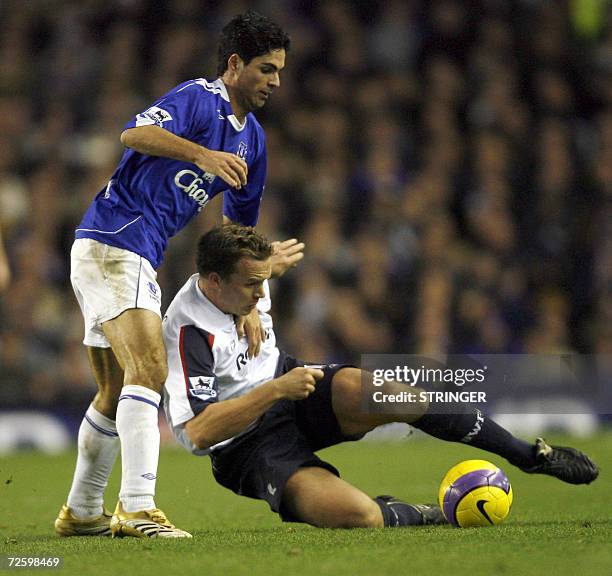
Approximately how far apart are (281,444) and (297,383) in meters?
0.75

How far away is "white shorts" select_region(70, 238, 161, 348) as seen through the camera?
208 inches

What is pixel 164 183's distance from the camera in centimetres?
554

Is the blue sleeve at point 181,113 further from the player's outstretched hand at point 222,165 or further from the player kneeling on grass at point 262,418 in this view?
the player kneeling on grass at point 262,418

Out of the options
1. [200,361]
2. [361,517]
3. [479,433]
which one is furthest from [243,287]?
[479,433]

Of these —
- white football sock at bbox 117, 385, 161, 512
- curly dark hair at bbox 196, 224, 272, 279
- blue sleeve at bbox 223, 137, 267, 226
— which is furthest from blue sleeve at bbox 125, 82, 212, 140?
white football sock at bbox 117, 385, 161, 512

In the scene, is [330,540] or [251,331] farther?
[251,331]

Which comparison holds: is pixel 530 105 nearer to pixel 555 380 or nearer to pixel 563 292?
pixel 563 292

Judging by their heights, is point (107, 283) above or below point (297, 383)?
above

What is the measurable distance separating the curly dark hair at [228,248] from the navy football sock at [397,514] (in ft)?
4.12

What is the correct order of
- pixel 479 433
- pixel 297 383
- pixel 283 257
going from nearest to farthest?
1. pixel 297 383
2. pixel 479 433
3. pixel 283 257

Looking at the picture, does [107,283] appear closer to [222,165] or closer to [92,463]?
[222,165]

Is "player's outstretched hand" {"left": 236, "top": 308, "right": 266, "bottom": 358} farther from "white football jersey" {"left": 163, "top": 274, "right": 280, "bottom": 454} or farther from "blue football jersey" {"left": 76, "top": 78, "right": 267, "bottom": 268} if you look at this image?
"blue football jersey" {"left": 76, "top": 78, "right": 267, "bottom": 268}

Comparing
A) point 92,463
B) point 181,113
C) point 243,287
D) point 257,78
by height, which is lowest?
point 92,463

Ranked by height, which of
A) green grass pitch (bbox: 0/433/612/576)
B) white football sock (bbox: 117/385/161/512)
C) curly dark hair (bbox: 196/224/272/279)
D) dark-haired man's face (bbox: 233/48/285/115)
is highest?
dark-haired man's face (bbox: 233/48/285/115)
